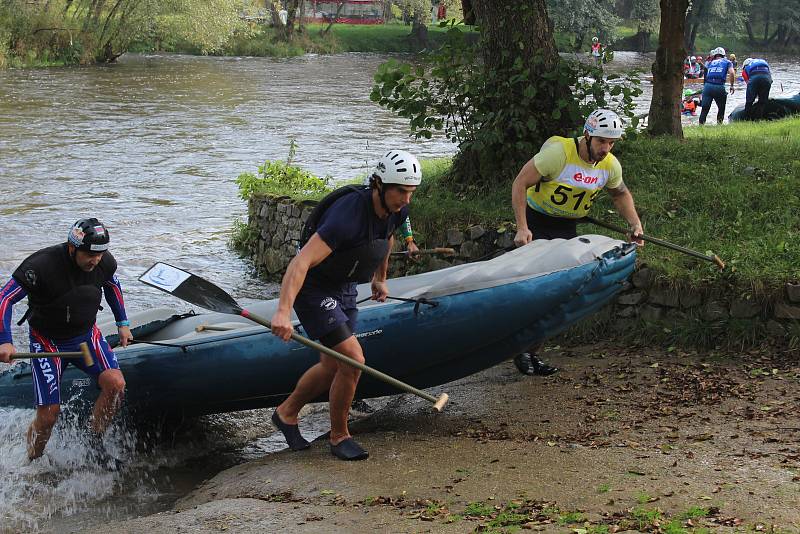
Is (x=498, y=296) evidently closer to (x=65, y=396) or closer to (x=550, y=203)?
(x=550, y=203)

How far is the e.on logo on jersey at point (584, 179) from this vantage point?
6824 mm

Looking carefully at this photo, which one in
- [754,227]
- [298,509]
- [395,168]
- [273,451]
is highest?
[395,168]

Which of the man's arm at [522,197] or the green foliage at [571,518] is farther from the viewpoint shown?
the man's arm at [522,197]

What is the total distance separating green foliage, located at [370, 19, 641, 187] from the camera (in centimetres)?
983

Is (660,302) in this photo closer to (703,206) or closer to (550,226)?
(550,226)

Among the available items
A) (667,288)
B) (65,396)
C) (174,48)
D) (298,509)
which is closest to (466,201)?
(667,288)

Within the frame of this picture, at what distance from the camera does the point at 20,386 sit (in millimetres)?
6914

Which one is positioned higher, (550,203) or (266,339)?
(550,203)

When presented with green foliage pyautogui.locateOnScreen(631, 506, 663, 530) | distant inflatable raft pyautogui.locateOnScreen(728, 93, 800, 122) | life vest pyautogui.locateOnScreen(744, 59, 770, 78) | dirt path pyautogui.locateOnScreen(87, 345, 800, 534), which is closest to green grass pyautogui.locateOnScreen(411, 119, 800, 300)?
dirt path pyautogui.locateOnScreen(87, 345, 800, 534)

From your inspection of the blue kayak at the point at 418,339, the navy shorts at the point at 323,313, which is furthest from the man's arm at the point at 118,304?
the navy shorts at the point at 323,313

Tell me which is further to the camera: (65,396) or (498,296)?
(65,396)

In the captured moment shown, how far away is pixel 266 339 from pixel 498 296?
151cm

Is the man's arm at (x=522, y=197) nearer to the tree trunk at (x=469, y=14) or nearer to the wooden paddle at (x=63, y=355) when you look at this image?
the wooden paddle at (x=63, y=355)

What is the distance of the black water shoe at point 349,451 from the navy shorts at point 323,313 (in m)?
0.66
